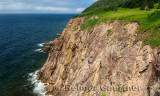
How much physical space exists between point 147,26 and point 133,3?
1117 inches

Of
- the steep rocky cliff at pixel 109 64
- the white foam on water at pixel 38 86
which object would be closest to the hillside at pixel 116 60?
the steep rocky cliff at pixel 109 64

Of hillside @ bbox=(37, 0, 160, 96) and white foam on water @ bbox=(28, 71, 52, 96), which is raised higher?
hillside @ bbox=(37, 0, 160, 96)

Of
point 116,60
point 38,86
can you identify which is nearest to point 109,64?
point 116,60

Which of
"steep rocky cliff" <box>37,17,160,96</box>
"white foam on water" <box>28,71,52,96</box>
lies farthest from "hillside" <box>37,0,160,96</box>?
"white foam on water" <box>28,71,52,96</box>

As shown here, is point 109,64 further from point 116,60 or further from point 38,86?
point 38,86

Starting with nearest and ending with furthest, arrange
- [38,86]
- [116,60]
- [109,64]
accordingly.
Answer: [116,60], [109,64], [38,86]

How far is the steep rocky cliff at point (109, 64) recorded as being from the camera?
710 inches

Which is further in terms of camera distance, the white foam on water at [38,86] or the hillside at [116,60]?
the white foam on water at [38,86]

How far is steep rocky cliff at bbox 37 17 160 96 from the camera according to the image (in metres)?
18.0

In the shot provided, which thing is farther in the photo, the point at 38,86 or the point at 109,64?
the point at 38,86

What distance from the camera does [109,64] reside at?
2317 cm

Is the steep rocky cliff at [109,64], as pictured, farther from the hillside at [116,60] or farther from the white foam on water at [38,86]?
the white foam on water at [38,86]

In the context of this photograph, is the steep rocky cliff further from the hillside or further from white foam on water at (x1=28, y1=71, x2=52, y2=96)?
white foam on water at (x1=28, y1=71, x2=52, y2=96)

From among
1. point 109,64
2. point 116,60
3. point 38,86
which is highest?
point 116,60
